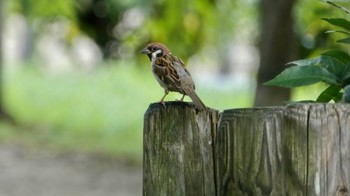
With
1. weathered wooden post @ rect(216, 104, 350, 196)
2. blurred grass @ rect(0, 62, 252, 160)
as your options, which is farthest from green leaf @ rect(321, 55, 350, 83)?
blurred grass @ rect(0, 62, 252, 160)

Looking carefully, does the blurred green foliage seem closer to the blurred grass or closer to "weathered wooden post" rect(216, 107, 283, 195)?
the blurred grass

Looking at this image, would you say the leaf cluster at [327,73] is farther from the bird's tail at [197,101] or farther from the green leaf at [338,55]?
the bird's tail at [197,101]

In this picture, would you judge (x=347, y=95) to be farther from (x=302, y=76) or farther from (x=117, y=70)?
(x=117, y=70)

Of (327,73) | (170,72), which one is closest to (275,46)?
(170,72)

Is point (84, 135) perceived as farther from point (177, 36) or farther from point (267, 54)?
point (267, 54)

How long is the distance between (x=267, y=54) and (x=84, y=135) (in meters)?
6.28

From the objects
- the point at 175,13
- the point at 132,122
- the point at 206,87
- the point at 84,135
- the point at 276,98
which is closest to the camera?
the point at 276,98

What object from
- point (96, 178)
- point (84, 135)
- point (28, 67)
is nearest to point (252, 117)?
→ point (96, 178)

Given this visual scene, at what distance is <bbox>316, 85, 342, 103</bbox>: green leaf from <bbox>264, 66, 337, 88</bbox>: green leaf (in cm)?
8

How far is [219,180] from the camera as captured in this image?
2.84m

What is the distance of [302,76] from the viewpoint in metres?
2.70

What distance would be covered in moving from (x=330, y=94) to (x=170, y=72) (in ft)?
4.12

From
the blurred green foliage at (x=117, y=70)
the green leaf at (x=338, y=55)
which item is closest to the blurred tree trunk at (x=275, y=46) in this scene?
the blurred green foliage at (x=117, y=70)

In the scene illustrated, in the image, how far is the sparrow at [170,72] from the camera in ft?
12.7
